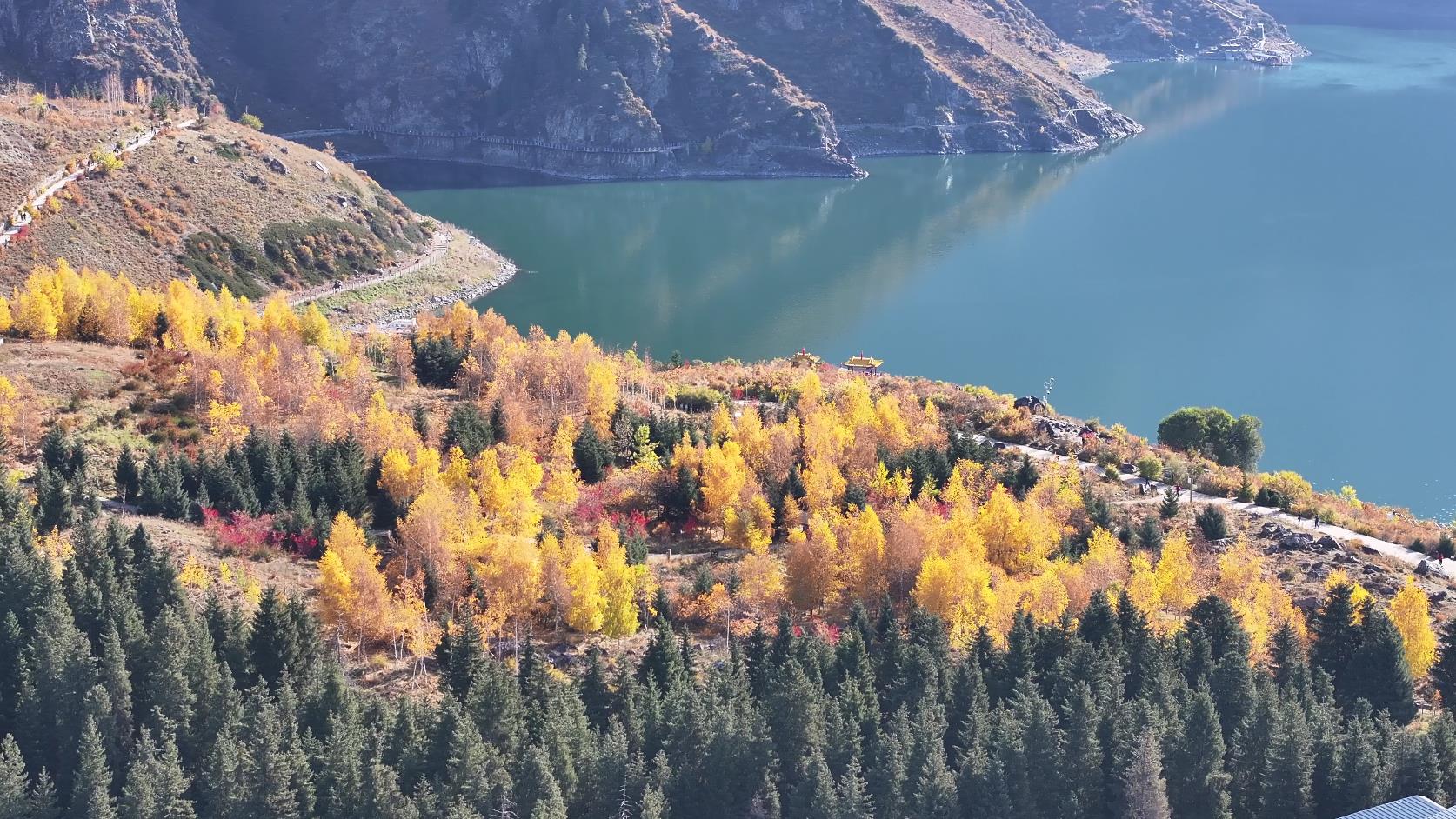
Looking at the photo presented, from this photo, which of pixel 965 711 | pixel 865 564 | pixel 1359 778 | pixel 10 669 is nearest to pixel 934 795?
pixel 965 711

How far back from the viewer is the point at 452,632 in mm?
49969

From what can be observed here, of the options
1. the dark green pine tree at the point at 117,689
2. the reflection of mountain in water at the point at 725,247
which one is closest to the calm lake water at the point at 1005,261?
the reflection of mountain in water at the point at 725,247

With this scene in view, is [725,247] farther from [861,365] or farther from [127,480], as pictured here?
[127,480]

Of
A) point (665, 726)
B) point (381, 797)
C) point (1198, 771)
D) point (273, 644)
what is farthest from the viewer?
point (273, 644)

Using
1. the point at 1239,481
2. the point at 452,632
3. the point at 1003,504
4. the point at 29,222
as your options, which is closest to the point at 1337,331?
the point at 1239,481

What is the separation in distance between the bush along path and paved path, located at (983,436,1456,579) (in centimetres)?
8048

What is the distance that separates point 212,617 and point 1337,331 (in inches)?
4101

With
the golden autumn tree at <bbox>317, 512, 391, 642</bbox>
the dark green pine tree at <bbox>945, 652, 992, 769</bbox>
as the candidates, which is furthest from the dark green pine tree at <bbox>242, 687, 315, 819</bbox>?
the dark green pine tree at <bbox>945, 652, 992, 769</bbox>

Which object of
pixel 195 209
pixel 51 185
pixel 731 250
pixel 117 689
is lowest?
pixel 731 250

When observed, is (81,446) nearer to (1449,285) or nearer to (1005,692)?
(1005,692)

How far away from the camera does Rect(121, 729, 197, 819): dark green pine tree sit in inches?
Answer: 1533

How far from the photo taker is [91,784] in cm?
3994

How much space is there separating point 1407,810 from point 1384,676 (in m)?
11.8

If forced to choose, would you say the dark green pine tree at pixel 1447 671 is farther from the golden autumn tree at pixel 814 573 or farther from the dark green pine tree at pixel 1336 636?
the golden autumn tree at pixel 814 573
